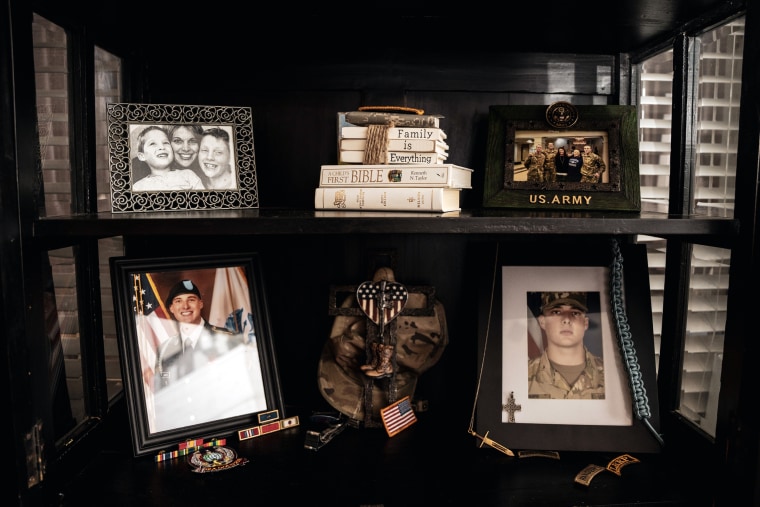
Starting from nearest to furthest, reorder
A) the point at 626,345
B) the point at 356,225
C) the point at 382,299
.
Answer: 1. the point at 356,225
2. the point at 626,345
3. the point at 382,299

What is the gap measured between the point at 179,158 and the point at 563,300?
0.88 metres

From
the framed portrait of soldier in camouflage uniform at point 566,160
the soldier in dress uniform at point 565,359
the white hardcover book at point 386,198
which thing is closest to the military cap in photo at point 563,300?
the soldier in dress uniform at point 565,359

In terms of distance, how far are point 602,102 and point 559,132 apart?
0.26m

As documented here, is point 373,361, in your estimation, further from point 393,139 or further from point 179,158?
point 179,158

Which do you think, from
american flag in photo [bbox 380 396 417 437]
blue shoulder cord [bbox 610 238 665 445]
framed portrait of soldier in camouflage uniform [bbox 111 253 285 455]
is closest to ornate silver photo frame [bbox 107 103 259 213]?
framed portrait of soldier in camouflage uniform [bbox 111 253 285 455]

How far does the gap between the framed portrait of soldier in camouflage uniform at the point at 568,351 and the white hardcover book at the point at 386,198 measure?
0.25 metres

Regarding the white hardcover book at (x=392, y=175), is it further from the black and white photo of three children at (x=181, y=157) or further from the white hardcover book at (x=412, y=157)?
the black and white photo of three children at (x=181, y=157)

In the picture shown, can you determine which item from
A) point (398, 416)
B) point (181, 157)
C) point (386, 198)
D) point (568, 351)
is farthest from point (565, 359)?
point (181, 157)

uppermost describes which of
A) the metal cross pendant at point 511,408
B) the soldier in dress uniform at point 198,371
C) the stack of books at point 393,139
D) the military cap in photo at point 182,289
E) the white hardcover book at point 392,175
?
the stack of books at point 393,139

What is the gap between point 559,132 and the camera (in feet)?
4.54

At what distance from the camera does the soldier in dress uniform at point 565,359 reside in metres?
1.34

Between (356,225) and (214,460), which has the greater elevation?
(356,225)

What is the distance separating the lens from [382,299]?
144 centimetres

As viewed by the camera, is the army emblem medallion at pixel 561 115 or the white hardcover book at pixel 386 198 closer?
the white hardcover book at pixel 386 198
